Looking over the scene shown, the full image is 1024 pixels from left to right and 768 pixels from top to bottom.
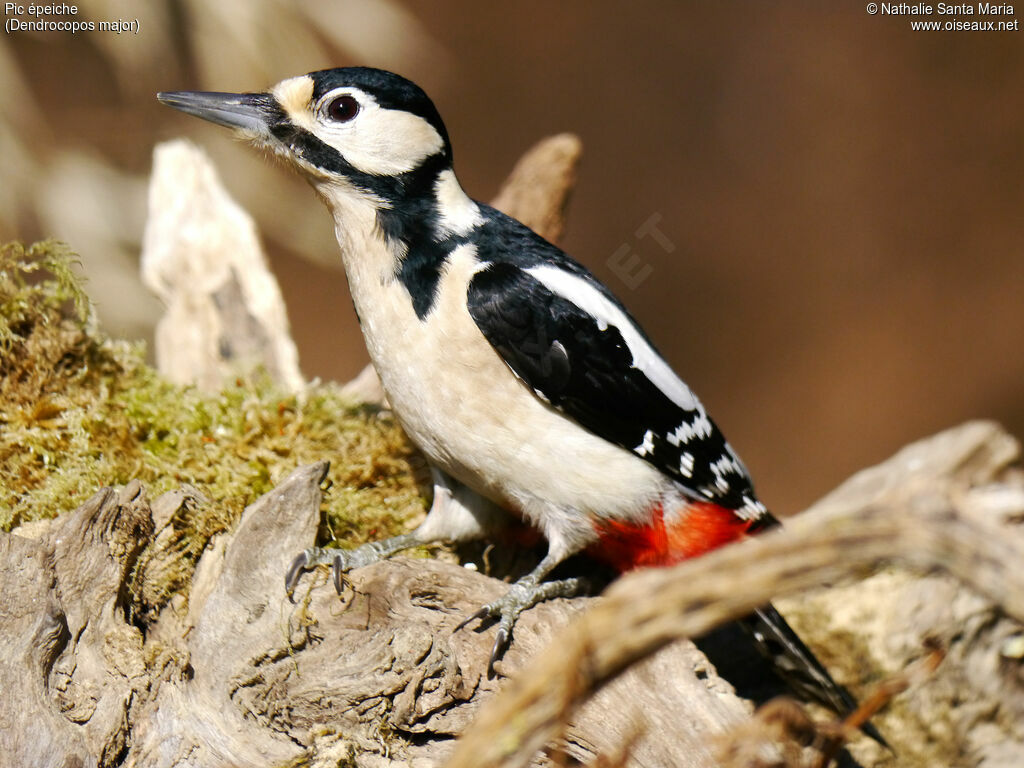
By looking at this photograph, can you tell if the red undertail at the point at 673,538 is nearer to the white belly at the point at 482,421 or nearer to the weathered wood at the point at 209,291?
the white belly at the point at 482,421

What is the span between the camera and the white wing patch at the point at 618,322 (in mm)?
2398

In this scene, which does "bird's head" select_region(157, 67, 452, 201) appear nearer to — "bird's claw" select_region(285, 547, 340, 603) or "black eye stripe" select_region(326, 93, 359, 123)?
"black eye stripe" select_region(326, 93, 359, 123)

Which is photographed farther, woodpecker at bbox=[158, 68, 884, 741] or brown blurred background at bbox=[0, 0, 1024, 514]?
brown blurred background at bbox=[0, 0, 1024, 514]

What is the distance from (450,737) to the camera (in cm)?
204

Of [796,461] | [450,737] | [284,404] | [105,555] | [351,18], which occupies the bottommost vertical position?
[796,461]

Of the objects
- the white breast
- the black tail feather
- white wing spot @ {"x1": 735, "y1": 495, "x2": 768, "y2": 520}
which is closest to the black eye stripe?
the white breast

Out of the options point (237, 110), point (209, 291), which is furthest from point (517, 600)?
point (209, 291)

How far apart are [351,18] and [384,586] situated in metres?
2.95

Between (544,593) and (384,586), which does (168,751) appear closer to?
(384,586)

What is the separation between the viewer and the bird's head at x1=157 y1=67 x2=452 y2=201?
2381 millimetres

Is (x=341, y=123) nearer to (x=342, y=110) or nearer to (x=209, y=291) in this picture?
(x=342, y=110)

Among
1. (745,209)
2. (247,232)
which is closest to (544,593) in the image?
(247,232)

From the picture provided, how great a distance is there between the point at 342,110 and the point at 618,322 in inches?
34.9

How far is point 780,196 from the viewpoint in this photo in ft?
25.2
